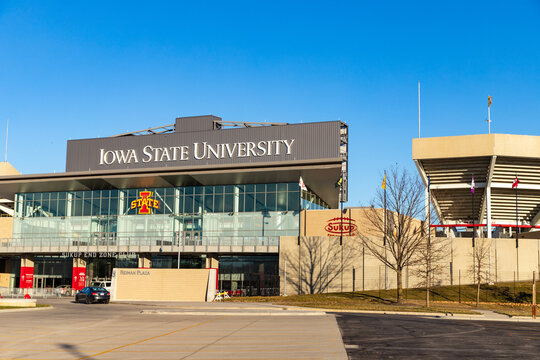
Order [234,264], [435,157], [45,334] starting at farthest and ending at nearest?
1. [435,157]
2. [234,264]
3. [45,334]

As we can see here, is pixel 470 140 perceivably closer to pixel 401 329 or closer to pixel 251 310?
pixel 251 310

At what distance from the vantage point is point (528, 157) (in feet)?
218

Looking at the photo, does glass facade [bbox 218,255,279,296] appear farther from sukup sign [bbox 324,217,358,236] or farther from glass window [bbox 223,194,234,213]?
sukup sign [bbox 324,217,358,236]

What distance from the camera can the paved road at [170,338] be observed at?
58.0ft

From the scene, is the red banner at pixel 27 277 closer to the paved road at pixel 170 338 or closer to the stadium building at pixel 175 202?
the stadium building at pixel 175 202

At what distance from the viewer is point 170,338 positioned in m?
21.9

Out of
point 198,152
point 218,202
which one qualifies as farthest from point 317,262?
point 198,152

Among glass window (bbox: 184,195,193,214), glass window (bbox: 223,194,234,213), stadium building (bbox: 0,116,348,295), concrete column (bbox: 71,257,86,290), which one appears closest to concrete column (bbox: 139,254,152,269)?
stadium building (bbox: 0,116,348,295)

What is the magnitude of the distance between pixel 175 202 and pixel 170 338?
151 ft

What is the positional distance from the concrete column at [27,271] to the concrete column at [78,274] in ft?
21.1

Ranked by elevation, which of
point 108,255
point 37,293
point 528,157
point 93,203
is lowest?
point 37,293

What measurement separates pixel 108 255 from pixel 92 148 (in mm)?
14807

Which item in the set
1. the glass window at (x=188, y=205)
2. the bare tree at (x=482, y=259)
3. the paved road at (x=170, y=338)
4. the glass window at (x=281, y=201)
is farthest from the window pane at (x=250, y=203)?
the paved road at (x=170, y=338)

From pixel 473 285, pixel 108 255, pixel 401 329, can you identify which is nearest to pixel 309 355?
pixel 401 329
